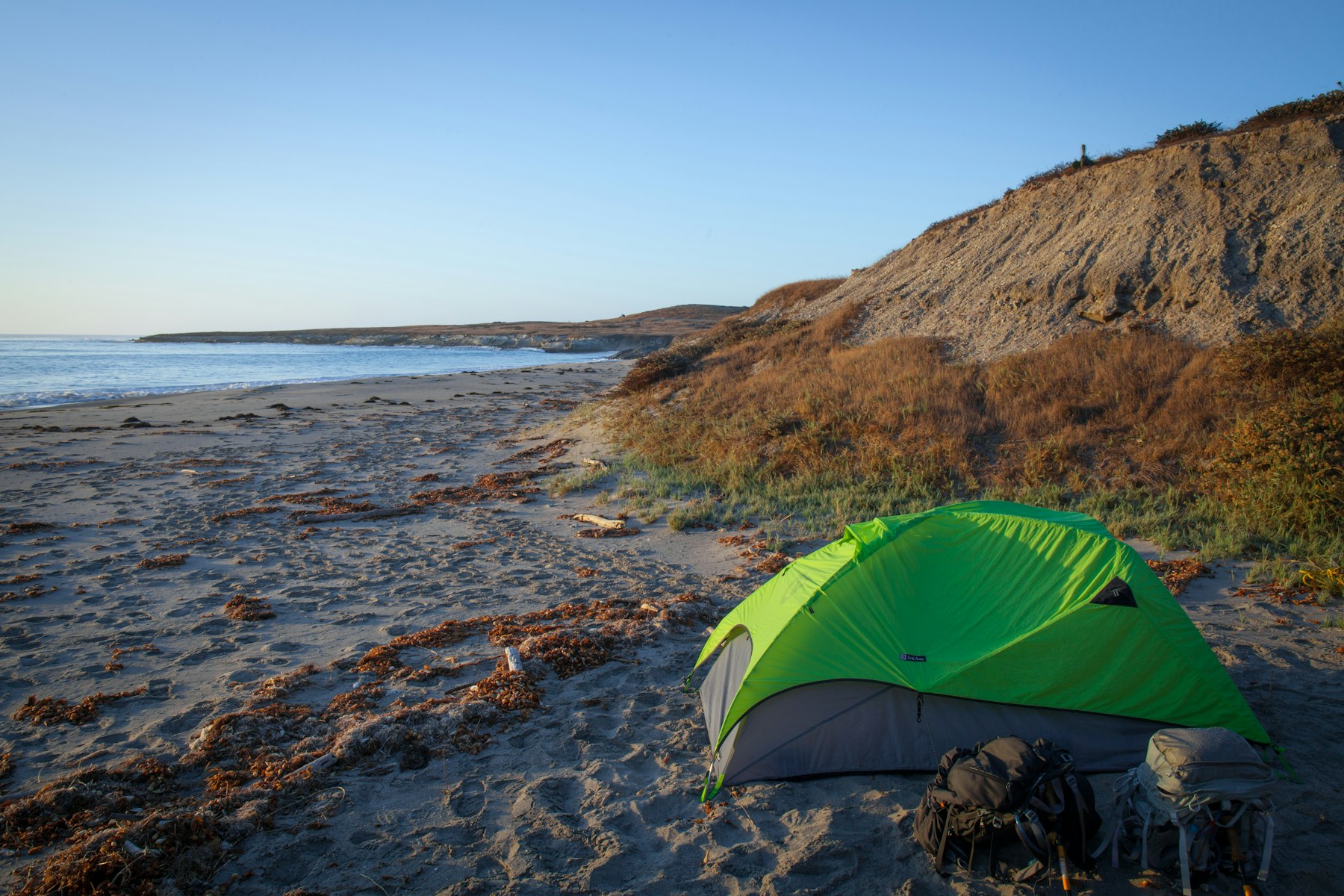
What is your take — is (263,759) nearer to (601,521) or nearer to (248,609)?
(248,609)

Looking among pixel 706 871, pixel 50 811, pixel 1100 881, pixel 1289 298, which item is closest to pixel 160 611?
pixel 50 811

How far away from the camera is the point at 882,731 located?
4.32 m

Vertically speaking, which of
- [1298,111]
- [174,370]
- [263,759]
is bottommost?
[263,759]

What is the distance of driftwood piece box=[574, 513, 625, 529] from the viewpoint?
9.74 metres

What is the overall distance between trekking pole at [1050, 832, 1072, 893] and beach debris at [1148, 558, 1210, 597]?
14.3 feet

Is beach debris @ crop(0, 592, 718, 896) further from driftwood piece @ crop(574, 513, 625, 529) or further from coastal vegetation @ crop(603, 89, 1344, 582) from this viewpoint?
coastal vegetation @ crop(603, 89, 1344, 582)

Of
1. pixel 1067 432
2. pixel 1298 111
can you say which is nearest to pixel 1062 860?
pixel 1067 432

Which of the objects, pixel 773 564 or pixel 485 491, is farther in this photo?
pixel 485 491

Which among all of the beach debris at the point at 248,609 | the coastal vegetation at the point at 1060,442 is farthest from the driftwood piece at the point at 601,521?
the beach debris at the point at 248,609

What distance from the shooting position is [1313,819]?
364 cm

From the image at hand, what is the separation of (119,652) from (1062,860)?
6.89 m

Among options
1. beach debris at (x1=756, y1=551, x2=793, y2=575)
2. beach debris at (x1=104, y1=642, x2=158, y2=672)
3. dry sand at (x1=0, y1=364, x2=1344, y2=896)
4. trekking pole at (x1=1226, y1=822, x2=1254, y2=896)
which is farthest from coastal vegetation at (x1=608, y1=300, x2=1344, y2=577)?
beach debris at (x1=104, y1=642, x2=158, y2=672)

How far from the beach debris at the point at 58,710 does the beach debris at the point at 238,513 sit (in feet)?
17.3

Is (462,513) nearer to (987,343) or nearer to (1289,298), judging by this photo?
(987,343)
